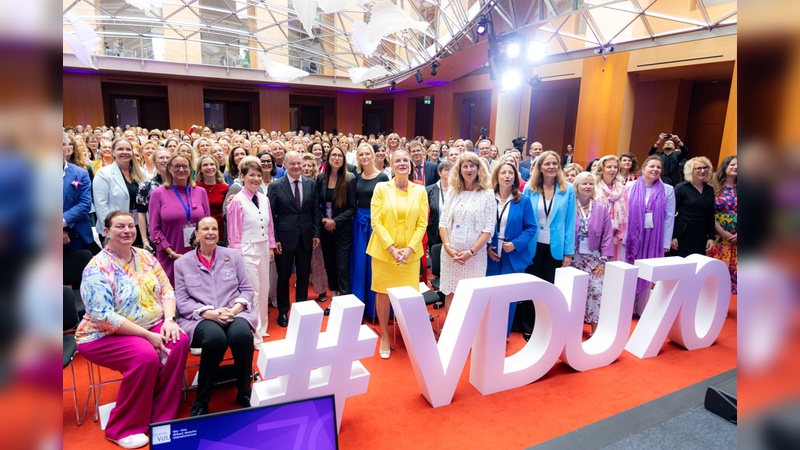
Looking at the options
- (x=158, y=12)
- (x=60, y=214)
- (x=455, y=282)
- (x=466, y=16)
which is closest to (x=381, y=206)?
(x=455, y=282)

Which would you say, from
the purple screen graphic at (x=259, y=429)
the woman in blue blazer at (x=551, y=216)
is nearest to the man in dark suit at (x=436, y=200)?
the woman in blue blazer at (x=551, y=216)

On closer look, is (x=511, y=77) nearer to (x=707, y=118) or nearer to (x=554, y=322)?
(x=707, y=118)

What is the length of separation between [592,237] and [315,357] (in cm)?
289

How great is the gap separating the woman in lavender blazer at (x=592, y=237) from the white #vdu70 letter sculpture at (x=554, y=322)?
42cm

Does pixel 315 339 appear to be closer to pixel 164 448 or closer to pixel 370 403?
pixel 370 403

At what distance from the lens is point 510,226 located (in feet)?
13.6

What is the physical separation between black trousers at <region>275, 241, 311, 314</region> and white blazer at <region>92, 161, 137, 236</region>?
66.0 inches

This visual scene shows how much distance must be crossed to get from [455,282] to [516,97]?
10.1 metres

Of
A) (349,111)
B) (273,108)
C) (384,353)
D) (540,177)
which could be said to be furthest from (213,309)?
(349,111)

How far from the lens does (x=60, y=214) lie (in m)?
0.29

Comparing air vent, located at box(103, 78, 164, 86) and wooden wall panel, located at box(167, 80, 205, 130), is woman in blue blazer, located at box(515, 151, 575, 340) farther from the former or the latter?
air vent, located at box(103, 78, 164, 86)

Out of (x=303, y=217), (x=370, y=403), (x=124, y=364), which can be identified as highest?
(x=303, y=217)

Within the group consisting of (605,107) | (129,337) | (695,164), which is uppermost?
(605,107)

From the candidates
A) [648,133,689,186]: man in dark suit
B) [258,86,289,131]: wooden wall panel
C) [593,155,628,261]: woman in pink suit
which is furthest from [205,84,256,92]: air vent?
[593,155,628,261]: woman in pink suit
